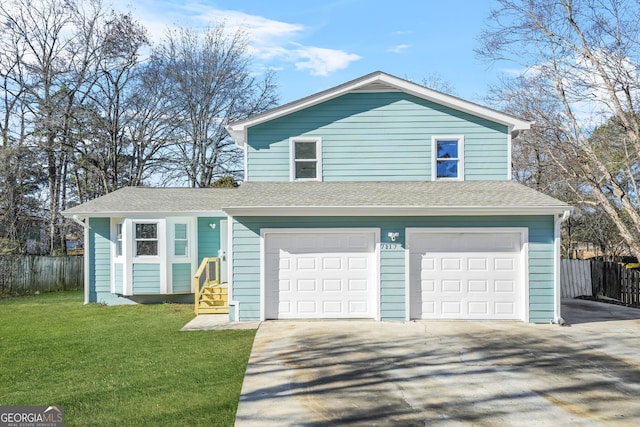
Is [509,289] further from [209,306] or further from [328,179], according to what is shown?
[209,306]

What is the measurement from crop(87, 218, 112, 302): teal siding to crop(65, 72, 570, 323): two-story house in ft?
17.3

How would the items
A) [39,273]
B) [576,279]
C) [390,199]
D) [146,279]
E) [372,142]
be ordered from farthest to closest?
[39,273] < [576,279] < [146,279] < [372,142] < [390,199]

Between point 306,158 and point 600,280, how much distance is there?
37.9 ft

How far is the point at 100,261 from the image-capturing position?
1485 cm

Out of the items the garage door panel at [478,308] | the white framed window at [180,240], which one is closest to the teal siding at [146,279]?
the white framed window at [180,240]

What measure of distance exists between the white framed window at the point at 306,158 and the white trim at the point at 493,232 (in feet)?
10.3

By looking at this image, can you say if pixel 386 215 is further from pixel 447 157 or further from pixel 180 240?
pixel 180 240

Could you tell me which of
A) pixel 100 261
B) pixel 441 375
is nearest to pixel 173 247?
pixel 100 261

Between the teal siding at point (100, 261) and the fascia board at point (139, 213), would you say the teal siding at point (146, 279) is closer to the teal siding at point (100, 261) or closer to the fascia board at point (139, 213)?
the teal siding at point (100, 261)

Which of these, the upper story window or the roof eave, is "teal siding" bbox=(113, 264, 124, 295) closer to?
the upper story window

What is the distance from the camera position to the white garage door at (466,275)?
1104 cm

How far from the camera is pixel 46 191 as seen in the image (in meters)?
24.6

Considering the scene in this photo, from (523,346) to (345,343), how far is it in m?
3.18

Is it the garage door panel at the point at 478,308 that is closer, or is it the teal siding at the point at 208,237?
the garage door panel at the point at 478,308
